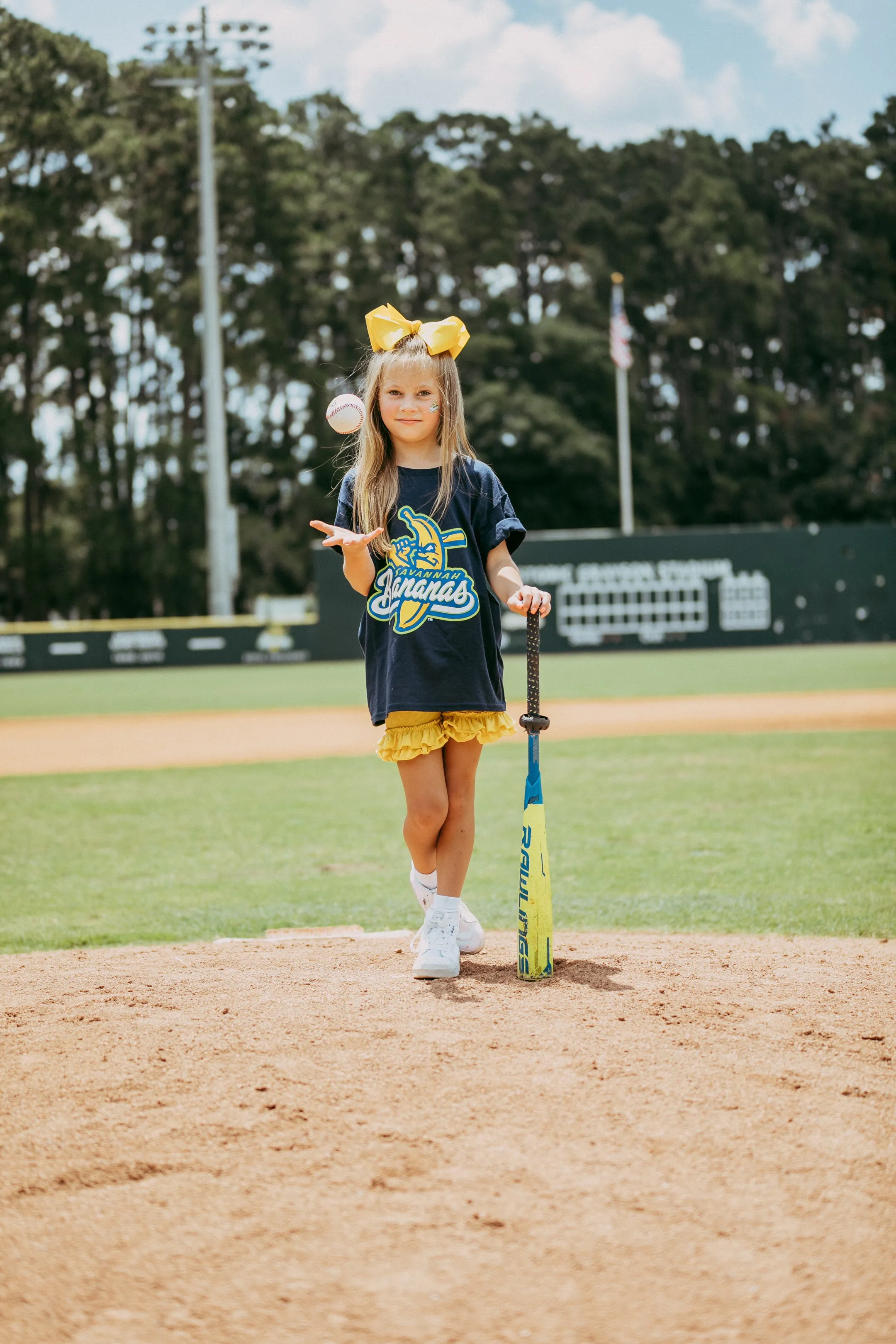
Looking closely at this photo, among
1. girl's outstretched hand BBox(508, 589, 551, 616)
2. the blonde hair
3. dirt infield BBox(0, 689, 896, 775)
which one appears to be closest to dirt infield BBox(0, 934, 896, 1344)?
girl's outstretched hand BBox(508, 589, 551, 616)

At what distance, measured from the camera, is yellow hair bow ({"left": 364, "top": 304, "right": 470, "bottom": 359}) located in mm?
3465

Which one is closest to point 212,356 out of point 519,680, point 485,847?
point 519,680

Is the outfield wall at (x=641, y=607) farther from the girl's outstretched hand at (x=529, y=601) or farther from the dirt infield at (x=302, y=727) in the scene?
the girl's outstretched hand at (x=529, y=601)

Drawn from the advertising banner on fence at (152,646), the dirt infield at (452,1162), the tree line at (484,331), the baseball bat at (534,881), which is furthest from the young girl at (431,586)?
the tree line at (484,331)

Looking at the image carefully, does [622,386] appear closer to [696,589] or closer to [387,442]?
[696,589]

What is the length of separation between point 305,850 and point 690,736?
553 centimetres

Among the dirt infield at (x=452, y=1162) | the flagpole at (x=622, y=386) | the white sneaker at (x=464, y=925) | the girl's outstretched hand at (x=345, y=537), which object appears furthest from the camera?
the flagpole at (x=622, y=386)

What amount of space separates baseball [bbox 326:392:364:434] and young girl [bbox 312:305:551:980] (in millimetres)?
152

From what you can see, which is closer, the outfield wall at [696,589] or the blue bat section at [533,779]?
the blue bat section at [533,779]

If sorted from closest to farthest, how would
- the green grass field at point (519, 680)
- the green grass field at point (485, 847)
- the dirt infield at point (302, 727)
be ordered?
the green grass field at point (485, 847) < the dirt infield at point (302, 727) < the green grass field at point (519, 680)

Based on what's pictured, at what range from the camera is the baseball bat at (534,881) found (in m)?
3.28

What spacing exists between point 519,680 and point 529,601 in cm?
1494

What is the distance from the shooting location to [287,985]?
3.29 meters

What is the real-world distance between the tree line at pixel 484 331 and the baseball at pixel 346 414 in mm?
32636
